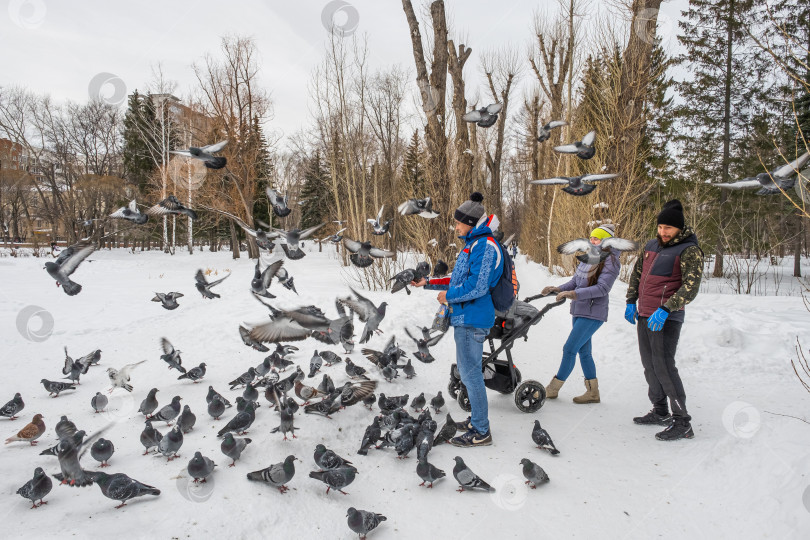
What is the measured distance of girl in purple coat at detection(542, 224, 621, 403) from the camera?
440 cm

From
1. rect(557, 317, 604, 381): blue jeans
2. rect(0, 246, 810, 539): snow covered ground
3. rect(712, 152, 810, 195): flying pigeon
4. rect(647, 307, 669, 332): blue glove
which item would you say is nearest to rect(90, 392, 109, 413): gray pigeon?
rect(0, 246, 810, 539): snow covered ground

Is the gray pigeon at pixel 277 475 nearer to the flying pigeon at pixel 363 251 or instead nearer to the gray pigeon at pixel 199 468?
the gray pigeon at pixel 199 468

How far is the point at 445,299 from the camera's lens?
374cm

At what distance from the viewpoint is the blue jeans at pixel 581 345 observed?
4484mm

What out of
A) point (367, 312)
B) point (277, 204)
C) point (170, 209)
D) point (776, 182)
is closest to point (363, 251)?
point (367, 312)

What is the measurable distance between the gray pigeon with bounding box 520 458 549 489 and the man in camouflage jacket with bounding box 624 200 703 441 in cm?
151

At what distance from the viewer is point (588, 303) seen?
449cm

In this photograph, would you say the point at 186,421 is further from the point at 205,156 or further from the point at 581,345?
the point at 581,345

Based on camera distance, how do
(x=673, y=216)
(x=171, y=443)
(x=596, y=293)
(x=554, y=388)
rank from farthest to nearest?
1. (x=554, y=388)
2. (x=596, y=293)
3. (x=673, y=216)
4. (x=171, y=443)

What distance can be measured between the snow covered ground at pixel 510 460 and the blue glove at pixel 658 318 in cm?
109

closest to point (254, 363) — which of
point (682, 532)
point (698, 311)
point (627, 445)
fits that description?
point (627, 445)

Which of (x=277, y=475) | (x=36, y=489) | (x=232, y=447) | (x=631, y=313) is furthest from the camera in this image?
(x=631, y=313)

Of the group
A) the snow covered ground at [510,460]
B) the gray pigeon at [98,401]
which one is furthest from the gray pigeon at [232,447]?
the gray pigeon at [98,401]

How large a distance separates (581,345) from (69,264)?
5.10 meters
